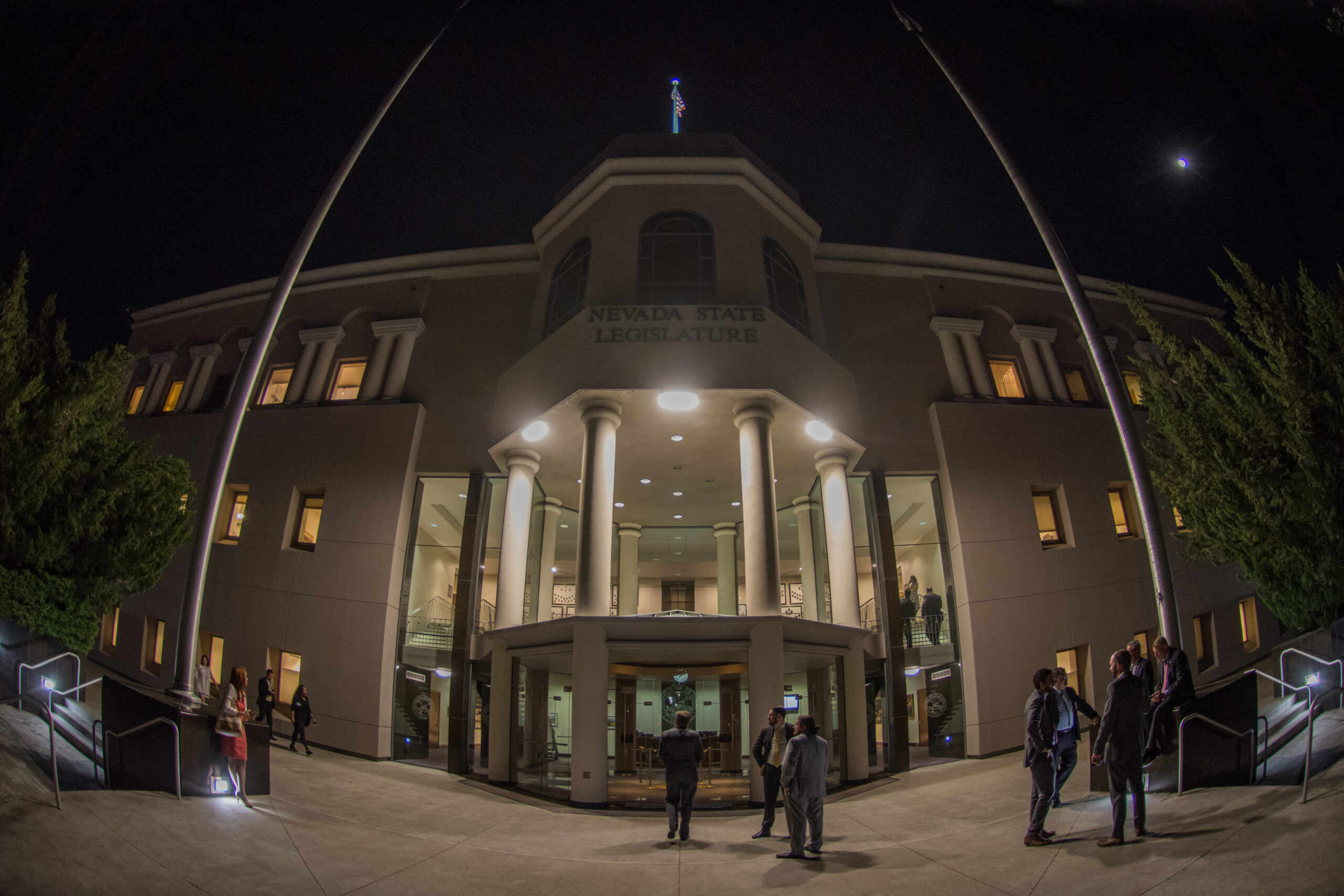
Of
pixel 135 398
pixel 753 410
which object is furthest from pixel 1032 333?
pixel 135 398

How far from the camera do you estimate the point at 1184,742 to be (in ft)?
27.4

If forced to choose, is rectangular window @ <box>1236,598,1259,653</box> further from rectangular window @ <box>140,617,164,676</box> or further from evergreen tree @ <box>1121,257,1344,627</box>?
rectangular window @ <box>140,617,164,676</box>

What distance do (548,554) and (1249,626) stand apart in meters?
22.4

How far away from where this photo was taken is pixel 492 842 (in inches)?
388

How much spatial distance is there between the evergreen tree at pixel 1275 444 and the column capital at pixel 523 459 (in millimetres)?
14938

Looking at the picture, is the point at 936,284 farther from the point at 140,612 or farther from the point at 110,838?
the point at 140,612

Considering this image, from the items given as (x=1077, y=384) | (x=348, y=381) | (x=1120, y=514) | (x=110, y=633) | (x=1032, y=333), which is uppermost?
(x=1032, y=333)

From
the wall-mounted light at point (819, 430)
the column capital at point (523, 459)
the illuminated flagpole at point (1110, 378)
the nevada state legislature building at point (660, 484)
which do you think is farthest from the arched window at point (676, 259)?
the illuminated flagpole at point (1110, 378)

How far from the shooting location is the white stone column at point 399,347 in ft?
75.4

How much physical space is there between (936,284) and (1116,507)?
916 centimetres

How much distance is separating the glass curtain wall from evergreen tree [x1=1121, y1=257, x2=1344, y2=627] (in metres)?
9.00

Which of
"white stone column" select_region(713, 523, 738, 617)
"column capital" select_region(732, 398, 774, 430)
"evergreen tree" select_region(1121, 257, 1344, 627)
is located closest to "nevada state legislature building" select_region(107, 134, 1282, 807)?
"column capital" select_region(732, 398, 774, 430)

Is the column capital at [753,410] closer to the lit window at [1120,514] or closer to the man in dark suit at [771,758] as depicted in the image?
the man in dark suit at [771,758]

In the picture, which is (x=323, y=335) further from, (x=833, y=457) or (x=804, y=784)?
(x=804, y=784)
